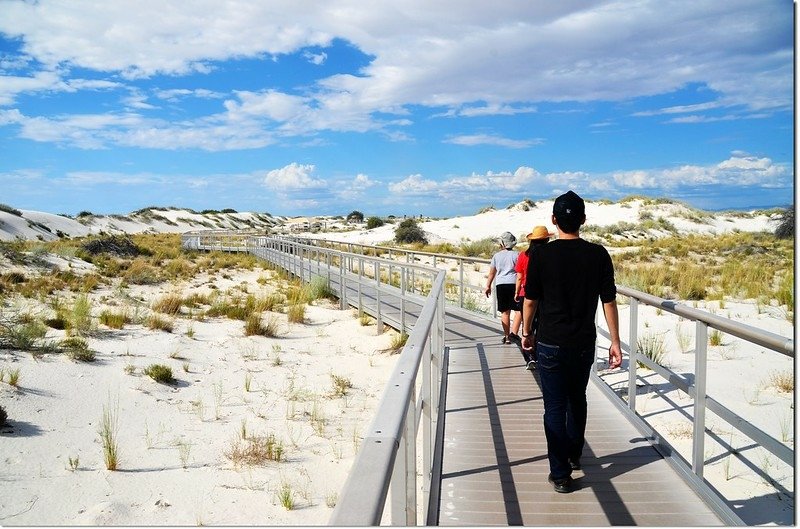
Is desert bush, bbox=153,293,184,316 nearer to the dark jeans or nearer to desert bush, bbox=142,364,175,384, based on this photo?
desert bush, bbox=142,364,175,384

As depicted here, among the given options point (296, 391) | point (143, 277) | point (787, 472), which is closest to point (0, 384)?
point (296, 391)

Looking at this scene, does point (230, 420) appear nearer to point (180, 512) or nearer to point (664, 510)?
point (180, 512)

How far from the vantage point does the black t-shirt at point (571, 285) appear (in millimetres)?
4004

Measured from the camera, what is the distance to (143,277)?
22125mm

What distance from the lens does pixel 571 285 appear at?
4008 mm

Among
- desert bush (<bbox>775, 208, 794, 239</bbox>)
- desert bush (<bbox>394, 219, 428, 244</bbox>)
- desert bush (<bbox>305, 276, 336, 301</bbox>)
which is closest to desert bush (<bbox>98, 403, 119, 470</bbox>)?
desert bush (<bbox>305, 276, 336, 301</bbox>)

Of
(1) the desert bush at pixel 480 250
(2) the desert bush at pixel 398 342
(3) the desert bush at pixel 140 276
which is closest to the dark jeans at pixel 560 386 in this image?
(2) the desert bush at pixel 398 342

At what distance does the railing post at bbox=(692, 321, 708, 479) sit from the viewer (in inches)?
162

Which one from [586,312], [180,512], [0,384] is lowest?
[180,512]

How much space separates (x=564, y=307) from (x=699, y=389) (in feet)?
3.47

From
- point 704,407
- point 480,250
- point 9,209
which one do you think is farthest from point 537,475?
point 9,209

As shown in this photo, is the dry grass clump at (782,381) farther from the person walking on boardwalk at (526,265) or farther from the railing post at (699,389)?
the railing post at (699,389)

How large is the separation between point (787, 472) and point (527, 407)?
2273 millimetres

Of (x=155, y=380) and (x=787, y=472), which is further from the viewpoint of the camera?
(x=155, y=380)
